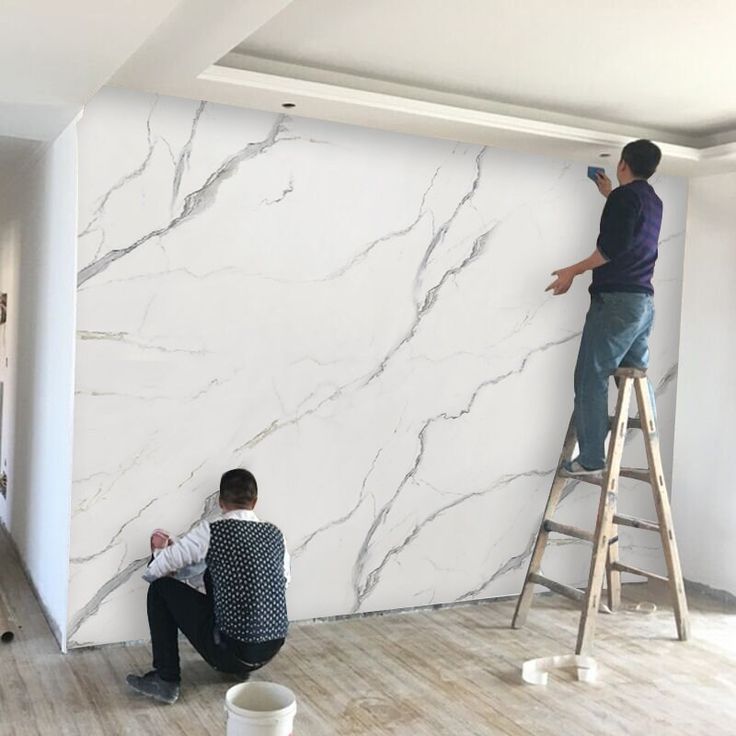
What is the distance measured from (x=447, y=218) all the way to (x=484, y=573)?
165 centimetres

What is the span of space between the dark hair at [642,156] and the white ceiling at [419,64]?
0.64ft

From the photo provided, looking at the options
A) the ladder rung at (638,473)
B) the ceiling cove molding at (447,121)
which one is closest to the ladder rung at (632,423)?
the ladder rung at (638,473)

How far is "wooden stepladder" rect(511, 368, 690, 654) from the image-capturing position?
3.65 meters

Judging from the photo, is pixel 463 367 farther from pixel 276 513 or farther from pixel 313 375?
pixel 276 513

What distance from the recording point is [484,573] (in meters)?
4.27

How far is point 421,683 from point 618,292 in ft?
5.74

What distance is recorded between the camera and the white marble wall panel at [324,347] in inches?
137

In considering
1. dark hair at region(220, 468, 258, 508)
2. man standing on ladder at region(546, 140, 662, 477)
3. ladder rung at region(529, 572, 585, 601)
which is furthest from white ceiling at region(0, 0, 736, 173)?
ladder rung at region(529, 572, 585, 601)

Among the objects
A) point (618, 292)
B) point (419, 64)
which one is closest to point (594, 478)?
point (618, 292)

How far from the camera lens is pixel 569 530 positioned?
12.4ft

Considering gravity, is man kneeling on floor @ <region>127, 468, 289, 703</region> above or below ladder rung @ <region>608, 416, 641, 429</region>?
below

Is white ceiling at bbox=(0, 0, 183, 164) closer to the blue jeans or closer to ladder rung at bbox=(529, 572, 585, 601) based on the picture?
the blue jeans

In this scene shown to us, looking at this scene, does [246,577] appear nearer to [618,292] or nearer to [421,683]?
[421,683]

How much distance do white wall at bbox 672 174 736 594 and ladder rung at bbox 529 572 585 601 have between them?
47.4 inches
